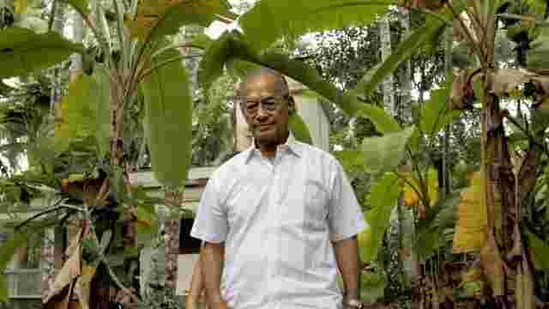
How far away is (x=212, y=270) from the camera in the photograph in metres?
2.63

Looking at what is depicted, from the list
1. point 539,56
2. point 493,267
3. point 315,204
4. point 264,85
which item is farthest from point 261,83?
point 539,56

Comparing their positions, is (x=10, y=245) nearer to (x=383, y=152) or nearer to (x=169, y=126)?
(x=169, y=126)

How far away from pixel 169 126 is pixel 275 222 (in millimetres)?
2328

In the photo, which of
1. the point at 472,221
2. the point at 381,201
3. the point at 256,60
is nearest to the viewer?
the point at 472,221

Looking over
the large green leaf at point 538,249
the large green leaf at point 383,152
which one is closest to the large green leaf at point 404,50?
the large green leaf at point 383,152

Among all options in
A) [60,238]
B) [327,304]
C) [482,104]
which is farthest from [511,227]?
[60,238]

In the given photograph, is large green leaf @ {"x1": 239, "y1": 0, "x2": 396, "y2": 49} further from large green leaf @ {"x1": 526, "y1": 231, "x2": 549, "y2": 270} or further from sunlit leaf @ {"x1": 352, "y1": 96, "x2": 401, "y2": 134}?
large green leaf @ {"x1": 526, "y1": 231, "x2": 549, "y2": 270}

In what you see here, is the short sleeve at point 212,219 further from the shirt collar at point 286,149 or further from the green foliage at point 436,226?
the green foliage at point 436,226

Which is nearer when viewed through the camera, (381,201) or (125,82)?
(125,82)

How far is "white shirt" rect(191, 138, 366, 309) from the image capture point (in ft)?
7.97

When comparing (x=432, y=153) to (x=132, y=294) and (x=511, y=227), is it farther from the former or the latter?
(x=132, y=294)

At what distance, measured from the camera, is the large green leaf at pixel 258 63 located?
3.76 m

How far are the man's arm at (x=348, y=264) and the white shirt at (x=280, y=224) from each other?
0.03 meters

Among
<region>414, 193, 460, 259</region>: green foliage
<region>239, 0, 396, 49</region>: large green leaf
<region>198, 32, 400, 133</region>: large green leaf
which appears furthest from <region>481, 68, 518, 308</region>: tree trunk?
<region>239, 0, 396, 49</region>: large green leaf
